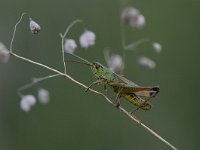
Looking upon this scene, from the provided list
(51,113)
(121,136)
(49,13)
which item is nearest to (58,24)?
(49,13)

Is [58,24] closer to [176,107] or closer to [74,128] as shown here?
[74,128]

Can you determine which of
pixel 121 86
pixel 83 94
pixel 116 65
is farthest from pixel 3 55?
pixel 83 94

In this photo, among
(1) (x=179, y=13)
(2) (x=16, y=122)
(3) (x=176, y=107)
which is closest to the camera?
(2) (x=16, y=122)

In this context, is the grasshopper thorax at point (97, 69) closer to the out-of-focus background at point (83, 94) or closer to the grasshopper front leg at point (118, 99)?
the grasshopper front leg at point (118, 99)

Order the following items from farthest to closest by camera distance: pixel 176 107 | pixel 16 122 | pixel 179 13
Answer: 1. pixel 179 13
2. pixel 176 107
3. pixel 16 122

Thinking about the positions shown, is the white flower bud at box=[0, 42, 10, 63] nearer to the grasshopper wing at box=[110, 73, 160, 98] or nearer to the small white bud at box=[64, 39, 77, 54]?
the small white bud at box=[64, 39, 77, 54]

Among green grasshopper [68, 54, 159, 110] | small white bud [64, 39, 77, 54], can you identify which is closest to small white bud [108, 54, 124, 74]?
green grasshopper [68, 54, 159, 110]
